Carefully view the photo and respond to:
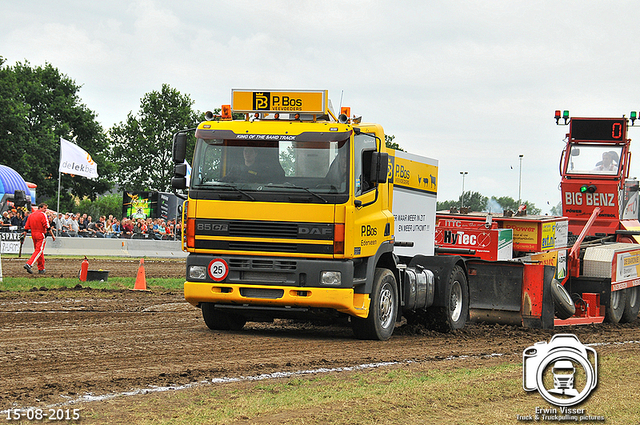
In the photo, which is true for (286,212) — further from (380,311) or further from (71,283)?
(71,283)

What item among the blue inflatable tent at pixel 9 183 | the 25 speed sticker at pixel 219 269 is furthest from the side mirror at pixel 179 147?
the blue inflatable tent at pixel 9 183

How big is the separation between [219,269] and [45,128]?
56533 millimetres

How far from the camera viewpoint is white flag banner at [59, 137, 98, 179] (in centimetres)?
3572

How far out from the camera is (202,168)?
32.9 ft

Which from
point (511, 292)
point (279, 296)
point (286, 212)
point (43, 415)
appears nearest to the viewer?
point (43, 415)

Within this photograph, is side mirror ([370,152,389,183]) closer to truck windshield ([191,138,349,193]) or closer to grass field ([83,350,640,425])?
truck windshield ([191,138,349,193])

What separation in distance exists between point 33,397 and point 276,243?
4243 mm

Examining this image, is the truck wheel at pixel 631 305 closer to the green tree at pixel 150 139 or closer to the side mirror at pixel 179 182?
the side mirror at pixel 179 182

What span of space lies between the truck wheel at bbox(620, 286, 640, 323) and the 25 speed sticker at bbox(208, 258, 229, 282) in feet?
31.9

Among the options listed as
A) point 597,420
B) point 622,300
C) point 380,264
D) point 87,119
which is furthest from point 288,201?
point 87,119

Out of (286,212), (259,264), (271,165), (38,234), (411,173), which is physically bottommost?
(259,264)

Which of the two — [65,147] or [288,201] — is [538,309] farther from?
[65,147]

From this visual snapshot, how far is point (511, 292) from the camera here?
512 inches

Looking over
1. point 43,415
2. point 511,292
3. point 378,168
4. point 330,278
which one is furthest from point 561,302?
point 43,415
